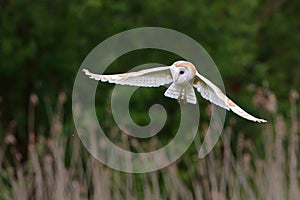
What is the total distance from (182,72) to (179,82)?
13 millimetres

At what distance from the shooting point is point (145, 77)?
1.06 meters

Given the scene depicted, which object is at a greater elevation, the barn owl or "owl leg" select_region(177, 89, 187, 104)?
the barn owl

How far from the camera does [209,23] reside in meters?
5.64

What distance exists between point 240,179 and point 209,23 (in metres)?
2.87

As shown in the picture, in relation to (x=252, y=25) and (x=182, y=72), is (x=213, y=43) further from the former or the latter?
(x=182, y=72)

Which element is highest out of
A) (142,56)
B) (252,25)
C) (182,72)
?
(252,25)

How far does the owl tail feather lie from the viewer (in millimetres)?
1038

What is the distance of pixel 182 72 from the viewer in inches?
39.3

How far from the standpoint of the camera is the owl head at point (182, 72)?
99 cm

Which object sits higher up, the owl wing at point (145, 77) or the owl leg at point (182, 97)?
the owl wing at point (145, 77)

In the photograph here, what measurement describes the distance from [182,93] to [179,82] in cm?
4

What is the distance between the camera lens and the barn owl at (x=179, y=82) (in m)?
1.01

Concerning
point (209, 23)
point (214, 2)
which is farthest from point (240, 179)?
point (214, 2)

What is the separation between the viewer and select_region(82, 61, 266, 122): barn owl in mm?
1015
